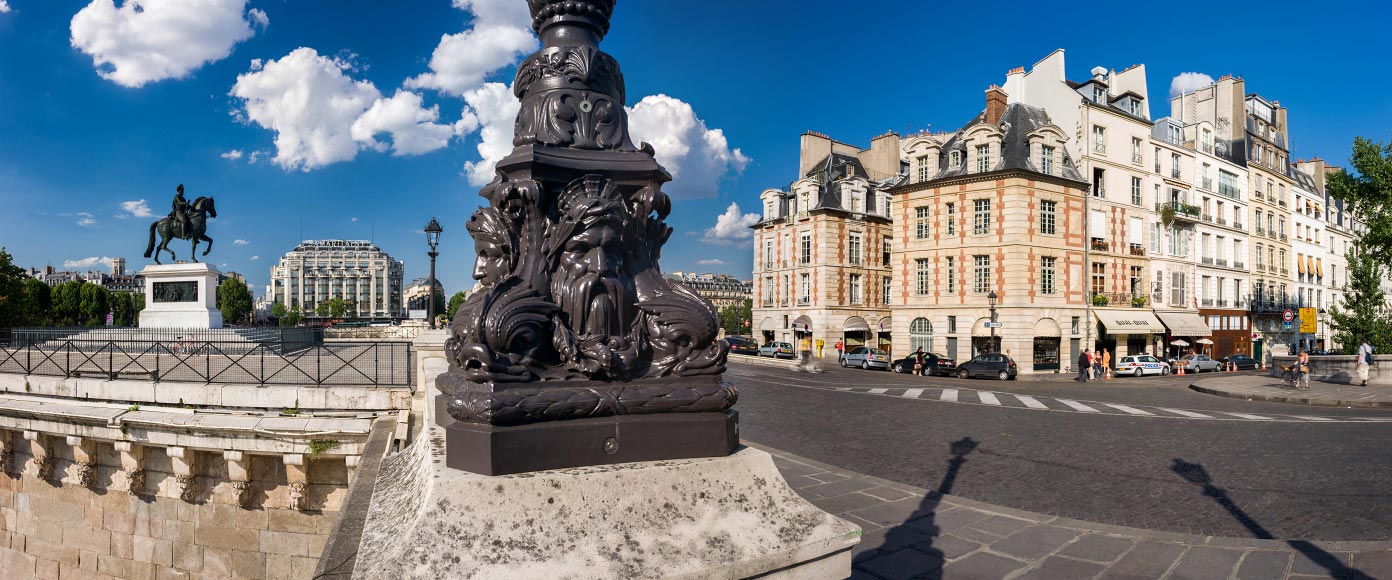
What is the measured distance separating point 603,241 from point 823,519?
1243 mm

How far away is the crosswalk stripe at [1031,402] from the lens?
15.2 m

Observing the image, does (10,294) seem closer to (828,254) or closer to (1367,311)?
(828,254)

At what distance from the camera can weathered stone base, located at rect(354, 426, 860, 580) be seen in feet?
5.57

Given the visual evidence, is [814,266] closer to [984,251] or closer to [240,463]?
[984,251]

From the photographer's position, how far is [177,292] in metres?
22.1

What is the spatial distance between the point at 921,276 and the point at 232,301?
78.7 meters

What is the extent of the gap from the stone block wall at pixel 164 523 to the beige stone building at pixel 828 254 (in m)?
31.7

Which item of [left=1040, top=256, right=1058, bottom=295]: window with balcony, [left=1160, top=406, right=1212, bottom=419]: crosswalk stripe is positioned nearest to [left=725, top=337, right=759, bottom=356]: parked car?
[left=1040, top=256, right=1058, bottom=295]: window with balcony

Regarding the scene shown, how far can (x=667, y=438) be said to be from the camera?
7.38 ft

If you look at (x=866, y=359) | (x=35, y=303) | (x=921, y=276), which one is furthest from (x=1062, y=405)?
(x=35, y=303)

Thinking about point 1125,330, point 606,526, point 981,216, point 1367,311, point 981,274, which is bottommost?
point 1125,330

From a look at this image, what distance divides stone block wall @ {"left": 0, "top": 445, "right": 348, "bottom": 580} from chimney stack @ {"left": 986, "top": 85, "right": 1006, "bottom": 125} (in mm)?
33057

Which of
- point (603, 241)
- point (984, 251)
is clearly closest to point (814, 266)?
point (984, 251)

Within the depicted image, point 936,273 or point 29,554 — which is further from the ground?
point 936,273
